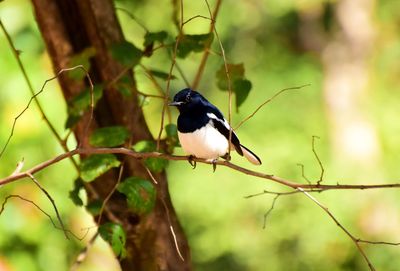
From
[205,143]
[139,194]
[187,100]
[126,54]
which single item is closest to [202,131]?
[205,143]

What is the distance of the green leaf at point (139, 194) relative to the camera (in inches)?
99.8

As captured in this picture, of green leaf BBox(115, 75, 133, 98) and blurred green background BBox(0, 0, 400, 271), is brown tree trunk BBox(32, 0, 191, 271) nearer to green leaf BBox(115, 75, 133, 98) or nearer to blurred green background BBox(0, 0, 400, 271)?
green leaf BBox(115, 75, 133, 98)

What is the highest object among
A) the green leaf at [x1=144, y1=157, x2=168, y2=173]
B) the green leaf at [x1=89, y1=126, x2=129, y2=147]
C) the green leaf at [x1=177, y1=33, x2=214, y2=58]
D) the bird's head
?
the green leaf at [x1=177, y1=33, x2=214, y2=58]

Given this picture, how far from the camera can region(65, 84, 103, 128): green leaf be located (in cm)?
274

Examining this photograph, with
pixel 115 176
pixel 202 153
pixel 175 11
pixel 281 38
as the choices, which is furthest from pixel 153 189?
pixel 281 38

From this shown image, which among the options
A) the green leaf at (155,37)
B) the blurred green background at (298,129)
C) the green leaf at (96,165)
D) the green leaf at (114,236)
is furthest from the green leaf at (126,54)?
the blurred green background at (298,129)

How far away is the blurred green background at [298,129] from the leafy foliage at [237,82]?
3.86m

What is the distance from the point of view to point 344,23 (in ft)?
35.0

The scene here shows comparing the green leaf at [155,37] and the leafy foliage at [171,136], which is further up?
the green leaf at [155,37]

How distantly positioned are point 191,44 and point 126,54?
23 centimetres

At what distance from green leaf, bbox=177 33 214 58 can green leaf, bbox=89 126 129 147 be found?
1.11 feet

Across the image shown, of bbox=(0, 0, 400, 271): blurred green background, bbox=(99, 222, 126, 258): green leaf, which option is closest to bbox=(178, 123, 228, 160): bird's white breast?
bbox=(99, 222, 126, 258): green leaf

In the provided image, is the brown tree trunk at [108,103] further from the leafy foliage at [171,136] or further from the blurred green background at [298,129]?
the blurred green background at [298,129]

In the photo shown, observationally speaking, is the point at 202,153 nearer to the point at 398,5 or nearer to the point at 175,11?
the point at 175,11
